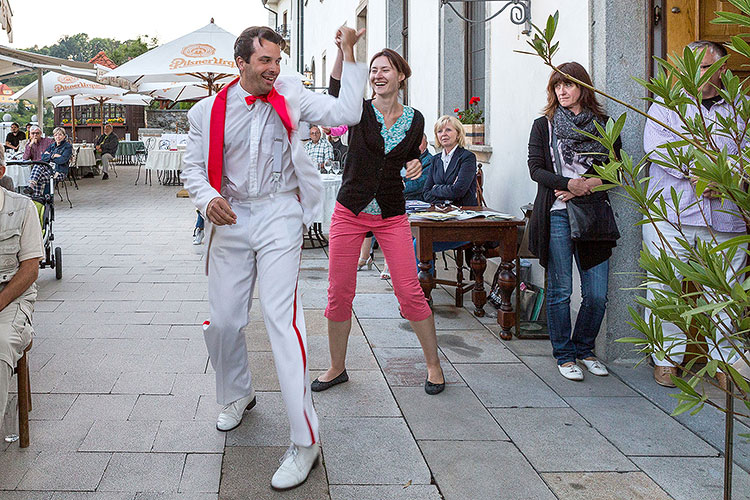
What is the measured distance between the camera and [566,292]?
17.2 ft

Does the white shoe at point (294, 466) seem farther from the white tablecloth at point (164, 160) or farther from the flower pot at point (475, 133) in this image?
the white tablecloth at point (164, 160)

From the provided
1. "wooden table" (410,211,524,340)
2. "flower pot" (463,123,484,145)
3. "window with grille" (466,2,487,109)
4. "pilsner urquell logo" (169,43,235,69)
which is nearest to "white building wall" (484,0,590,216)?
"flower pot" (463,123,484,145)

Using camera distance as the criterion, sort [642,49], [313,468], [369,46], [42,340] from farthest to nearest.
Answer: [369,46] → [42,340] → [642,49] → [313,468]

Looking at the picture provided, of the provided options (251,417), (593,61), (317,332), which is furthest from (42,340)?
(593,61)

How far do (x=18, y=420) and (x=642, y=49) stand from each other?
4.27m

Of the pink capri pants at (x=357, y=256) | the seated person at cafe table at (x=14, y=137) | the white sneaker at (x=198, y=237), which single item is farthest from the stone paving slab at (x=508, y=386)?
the seated person at cafe table at (x=14, y=137)

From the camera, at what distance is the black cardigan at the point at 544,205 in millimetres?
5191

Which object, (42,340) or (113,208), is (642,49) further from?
(113,208)

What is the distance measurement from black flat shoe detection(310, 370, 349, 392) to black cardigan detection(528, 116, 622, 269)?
1457 millimetres

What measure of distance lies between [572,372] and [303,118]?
7.92ft

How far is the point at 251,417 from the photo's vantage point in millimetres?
4328

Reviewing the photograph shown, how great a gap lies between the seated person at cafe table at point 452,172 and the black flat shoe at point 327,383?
7.33 ft

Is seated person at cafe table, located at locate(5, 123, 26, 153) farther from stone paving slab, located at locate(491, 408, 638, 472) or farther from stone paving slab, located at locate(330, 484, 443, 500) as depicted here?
stone paving slab, located at locate(330, 484, 443, 500)

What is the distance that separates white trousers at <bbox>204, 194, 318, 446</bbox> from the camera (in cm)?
361
